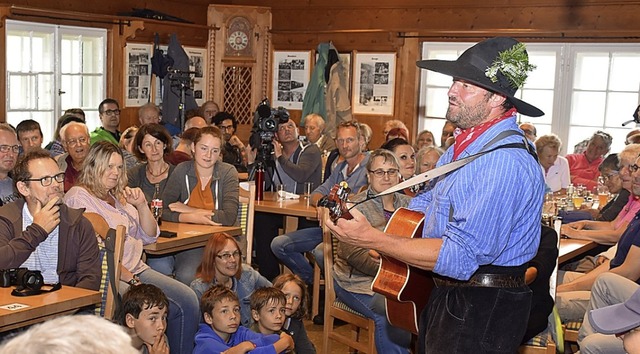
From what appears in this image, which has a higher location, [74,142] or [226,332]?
[74,142]

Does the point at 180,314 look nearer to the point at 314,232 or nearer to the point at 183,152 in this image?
the point at 314,232

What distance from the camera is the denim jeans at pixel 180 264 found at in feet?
17.3

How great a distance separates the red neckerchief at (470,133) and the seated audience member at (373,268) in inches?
68.3

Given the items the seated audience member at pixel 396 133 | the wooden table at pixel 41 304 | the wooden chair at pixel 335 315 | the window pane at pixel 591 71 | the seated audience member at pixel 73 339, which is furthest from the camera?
the window pane at pixel 591 71

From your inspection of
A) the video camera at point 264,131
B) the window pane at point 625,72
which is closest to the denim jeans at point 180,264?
the video camera at point 264,131

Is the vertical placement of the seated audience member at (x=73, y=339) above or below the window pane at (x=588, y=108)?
below

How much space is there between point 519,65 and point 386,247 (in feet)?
2.32

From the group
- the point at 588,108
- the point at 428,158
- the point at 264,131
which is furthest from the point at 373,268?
the point at 588,108

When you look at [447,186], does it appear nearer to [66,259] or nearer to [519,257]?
[519,257]

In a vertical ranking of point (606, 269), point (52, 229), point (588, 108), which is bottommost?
point (606, 269)

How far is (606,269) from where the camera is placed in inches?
193

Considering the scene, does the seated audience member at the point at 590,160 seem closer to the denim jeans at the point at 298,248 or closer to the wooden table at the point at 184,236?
the denim jeans at the point at 298,248

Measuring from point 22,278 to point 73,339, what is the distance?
2500 millimetres

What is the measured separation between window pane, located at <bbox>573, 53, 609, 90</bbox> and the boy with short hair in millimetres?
5742
